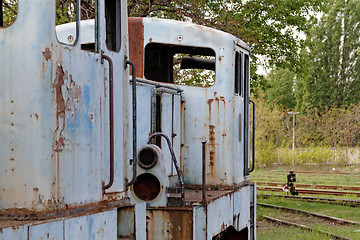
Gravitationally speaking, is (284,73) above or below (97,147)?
above

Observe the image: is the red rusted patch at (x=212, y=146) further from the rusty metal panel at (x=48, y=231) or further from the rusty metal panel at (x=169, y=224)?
the rusty metal panel at (x=48, y=231)

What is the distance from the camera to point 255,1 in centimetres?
1806

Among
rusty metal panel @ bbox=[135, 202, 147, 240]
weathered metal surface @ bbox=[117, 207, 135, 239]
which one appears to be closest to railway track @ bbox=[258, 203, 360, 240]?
rusty metal panel @ bbox=[135, 202, 147, 240]

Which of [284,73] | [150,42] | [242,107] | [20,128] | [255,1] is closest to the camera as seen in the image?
[20,128]

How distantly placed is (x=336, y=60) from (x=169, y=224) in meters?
51.8

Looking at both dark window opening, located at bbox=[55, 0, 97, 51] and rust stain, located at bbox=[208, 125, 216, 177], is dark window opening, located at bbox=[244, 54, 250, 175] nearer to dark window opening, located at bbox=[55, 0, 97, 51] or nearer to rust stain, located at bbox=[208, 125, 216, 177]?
rust stain, located at bbox=[208, 125, 216, 177]

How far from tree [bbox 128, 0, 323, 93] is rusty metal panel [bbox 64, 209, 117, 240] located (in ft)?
34.5

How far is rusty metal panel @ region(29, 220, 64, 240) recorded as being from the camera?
9.72ft

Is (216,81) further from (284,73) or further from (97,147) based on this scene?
(284,73)

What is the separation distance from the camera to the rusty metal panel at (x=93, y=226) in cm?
329

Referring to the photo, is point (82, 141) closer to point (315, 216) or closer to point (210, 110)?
point (210, 110)

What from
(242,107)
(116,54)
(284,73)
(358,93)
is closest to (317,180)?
(242,107)

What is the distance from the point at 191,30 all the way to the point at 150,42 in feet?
1.97

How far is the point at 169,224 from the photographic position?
5352 mm
